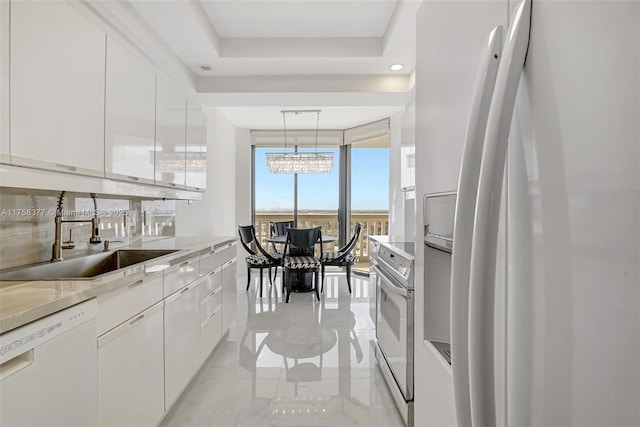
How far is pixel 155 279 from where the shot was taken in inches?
64.2

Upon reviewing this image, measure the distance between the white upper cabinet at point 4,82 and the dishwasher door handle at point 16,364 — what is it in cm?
70

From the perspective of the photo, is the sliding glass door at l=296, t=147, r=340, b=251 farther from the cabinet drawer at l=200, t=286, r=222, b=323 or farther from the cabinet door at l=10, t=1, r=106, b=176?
the cabinet door at l=10, t=1, r=106, b=176

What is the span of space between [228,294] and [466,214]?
268cm

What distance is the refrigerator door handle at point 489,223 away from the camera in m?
0.47

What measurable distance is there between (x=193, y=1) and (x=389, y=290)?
2429 millimetres

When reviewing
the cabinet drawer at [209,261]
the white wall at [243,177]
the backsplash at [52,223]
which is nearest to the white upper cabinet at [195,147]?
the backsplash at [52,223]

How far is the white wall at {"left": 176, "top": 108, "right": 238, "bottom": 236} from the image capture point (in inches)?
143

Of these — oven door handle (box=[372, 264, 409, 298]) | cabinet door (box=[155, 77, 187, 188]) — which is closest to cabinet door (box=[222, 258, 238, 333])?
cabinet door (box=[155, 77, 187, 188])

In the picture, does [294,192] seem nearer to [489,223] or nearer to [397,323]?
[397,323]

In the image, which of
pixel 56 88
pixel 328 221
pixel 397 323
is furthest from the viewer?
pixel 328 221

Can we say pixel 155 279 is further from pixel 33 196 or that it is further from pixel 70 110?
pixel 70 110

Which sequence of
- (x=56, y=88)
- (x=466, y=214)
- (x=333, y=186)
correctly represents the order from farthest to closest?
1. (x=333, y=186)
2. (x=56, y=88)
3. (x=466, y=214)

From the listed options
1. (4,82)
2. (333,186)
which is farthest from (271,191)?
(4,82)

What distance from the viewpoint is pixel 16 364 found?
35.6 inches
